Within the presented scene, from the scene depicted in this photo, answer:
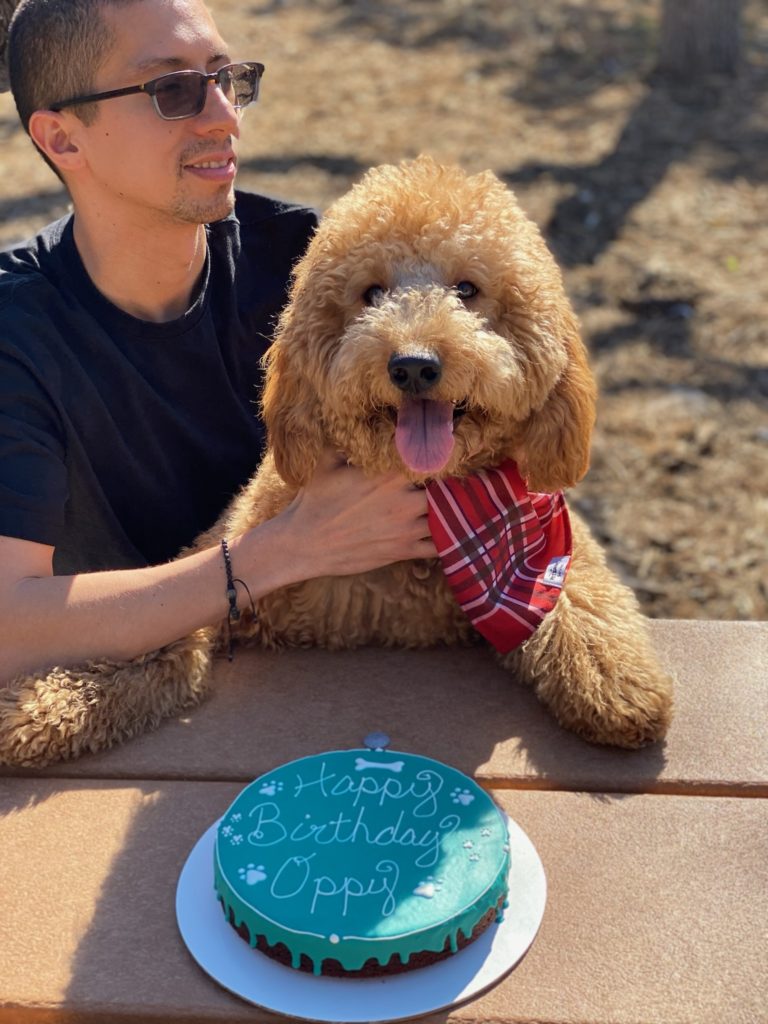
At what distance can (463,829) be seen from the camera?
207cm

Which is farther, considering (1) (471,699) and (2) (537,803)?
(1) (471,699)

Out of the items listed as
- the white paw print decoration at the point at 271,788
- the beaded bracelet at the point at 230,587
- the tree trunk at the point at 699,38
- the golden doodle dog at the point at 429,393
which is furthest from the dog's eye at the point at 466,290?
the tree trunk at the point at 699,38

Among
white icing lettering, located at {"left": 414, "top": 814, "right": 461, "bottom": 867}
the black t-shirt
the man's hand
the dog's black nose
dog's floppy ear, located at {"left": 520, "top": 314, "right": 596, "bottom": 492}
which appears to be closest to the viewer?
white icing lettering, located at {"left": 414, "top": 814, "right": 461, "bottom": 867}

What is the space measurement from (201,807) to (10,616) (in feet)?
2.05

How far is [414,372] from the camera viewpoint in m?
2.25

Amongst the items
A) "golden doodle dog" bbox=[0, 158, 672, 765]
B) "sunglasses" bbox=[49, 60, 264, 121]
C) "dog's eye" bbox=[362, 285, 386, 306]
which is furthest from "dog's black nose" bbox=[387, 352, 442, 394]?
"sunglasses" bbox=[49, 60, 264, 121]

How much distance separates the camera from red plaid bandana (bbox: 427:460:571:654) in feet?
8.36

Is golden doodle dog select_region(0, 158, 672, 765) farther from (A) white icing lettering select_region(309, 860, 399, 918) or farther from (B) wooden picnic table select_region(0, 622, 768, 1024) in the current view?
(A) white icing lettering select_region(309, 860, 399, 918)

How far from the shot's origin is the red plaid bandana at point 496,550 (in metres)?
2.55

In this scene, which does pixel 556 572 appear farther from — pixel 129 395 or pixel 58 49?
pixel 58 49

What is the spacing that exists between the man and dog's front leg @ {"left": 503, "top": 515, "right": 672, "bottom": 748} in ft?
1.13

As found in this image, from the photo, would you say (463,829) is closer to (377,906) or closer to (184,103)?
(377,906)

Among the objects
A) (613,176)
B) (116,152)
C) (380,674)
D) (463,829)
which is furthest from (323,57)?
(463,829)

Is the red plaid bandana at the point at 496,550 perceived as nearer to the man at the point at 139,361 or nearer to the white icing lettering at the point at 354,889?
the man at the point at 139,361
